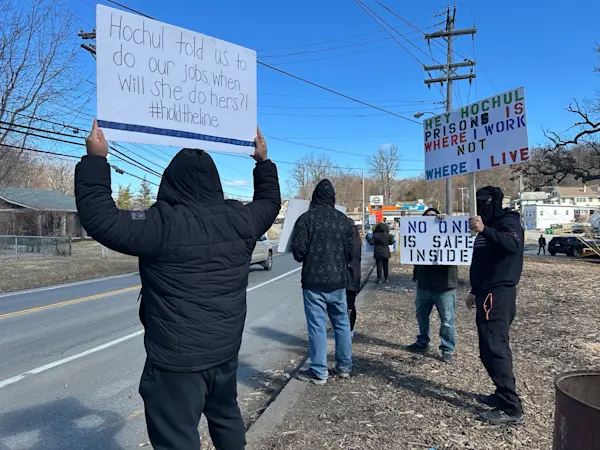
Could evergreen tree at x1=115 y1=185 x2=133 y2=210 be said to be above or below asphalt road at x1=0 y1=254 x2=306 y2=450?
above

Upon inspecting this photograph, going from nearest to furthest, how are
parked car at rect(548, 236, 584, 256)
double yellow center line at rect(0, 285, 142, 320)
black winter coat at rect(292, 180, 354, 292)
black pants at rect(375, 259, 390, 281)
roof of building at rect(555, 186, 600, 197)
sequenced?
black winter coat at rect(292, 180, 354, 292) < double yellow center line at rect(0, 285, 142, 320) < black pants at rect(375, 259, 390, 281) < parked car at rect(548, 236, 584, 256) < roof of building at rect(555, 186, 600, 197)

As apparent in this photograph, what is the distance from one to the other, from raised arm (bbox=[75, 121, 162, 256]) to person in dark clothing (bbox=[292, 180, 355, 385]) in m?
2.64

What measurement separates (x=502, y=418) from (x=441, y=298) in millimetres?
1845

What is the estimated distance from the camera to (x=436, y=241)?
216 inches

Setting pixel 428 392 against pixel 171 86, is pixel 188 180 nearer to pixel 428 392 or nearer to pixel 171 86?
pixel 171 86

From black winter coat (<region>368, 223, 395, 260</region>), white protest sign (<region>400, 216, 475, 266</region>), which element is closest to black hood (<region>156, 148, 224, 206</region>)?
white protest sign (<region>400, 216, 475, 266</region>)

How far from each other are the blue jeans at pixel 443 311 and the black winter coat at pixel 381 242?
7.57 metres

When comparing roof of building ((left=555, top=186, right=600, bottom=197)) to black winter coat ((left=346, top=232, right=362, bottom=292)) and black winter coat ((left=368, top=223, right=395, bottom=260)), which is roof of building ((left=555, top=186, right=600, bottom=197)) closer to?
black winter coat ((left=368, top=223, right=395, bottom=260))

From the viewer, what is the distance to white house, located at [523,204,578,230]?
239 feet

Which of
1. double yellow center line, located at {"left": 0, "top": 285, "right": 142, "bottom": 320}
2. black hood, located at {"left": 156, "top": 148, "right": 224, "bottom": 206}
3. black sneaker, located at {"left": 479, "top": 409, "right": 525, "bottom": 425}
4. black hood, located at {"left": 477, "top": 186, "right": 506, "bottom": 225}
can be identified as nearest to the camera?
black hood, located at {"left": 156, "top": 148, "right": 224, "bottom": 206}

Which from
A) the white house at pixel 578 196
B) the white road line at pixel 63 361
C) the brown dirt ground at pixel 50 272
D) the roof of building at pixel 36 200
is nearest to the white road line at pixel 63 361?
the white road line at pixel 63 361

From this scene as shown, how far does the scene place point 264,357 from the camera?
6172mm

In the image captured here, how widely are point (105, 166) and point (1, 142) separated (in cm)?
2235

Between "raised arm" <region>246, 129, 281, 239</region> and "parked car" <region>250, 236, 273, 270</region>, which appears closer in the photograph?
"raised arm" <region>246, 129, 281, 239</region>
